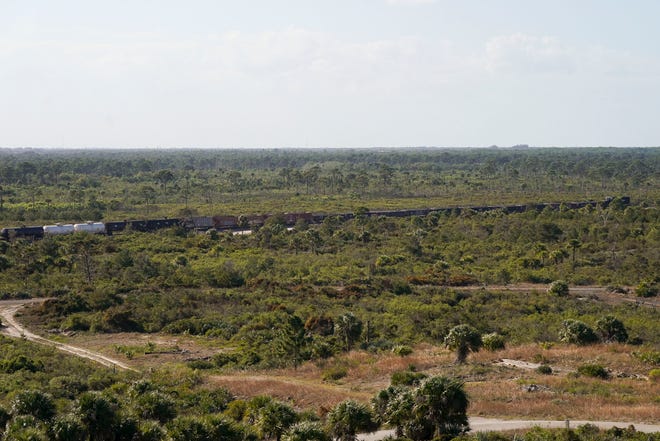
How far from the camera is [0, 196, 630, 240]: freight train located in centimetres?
8706

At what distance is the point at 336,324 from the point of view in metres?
40.6

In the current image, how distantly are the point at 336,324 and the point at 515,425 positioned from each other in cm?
1675

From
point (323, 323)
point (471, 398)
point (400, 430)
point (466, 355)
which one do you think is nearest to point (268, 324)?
point (323, 323)

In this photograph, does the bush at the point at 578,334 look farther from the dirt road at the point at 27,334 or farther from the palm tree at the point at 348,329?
the dirt road at the point at 27,334

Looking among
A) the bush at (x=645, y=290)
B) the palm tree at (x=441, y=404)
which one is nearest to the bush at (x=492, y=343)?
the palm tree at (x=441, y=404)

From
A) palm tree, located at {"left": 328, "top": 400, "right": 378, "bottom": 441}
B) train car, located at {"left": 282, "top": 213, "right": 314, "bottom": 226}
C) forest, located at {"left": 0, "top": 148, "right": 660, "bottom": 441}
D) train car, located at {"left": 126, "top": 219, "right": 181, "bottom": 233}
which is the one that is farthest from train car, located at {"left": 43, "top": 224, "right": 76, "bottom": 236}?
palm tree, located at {"left": 328, "top": 400, "right": 378, "bottom": 441}

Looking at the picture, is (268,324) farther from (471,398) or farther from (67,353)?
(471,398)

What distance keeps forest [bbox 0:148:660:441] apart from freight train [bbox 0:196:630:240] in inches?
175

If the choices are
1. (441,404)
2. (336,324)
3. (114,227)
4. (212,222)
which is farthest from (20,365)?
A: (212,222)

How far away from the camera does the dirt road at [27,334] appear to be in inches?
1546

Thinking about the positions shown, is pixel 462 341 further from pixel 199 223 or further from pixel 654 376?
pixel 199 223

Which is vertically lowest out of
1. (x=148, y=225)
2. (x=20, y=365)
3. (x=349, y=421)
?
(x=20, y=365)

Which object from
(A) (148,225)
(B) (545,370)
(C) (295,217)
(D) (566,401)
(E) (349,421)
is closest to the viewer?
(E) (349,421)

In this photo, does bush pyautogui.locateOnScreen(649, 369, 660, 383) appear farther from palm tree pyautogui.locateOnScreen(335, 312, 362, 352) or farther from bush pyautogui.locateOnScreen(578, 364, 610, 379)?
palm tree pyautogui.locateOnScreen(335, 312, 362, 352)
